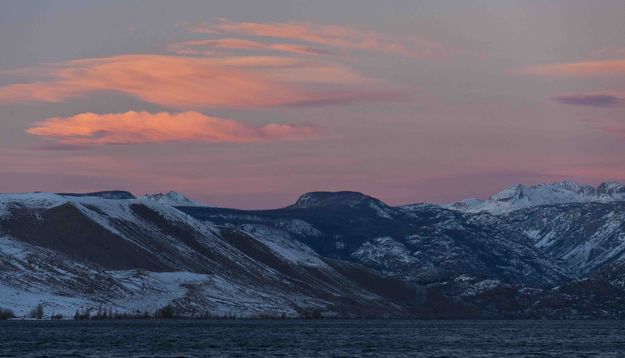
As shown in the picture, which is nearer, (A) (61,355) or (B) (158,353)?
(A) (61,355)

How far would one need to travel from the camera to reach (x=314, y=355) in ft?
651

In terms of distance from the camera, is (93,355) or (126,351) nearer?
(93,355)

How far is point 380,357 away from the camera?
195 meters

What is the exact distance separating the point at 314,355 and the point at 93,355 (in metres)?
33.7

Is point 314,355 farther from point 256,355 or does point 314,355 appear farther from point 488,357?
point 488,357

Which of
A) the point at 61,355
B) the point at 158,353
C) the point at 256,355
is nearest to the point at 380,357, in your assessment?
the point at 256,355

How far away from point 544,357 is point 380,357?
2524cm

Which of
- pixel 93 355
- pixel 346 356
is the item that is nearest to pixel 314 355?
pixel 346 356

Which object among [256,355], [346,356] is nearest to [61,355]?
[256,355]

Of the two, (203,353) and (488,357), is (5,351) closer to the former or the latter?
(203,353)

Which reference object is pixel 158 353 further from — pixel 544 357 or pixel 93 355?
pixel 544 357

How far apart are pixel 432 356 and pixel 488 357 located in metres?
8.62

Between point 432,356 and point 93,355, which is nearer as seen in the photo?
point 93,355

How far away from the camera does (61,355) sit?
184m
